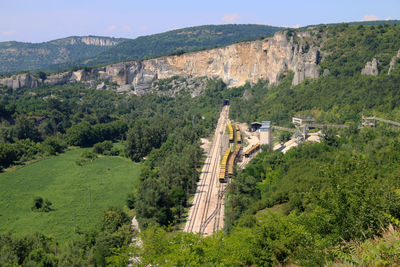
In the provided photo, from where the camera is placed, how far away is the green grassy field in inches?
1686

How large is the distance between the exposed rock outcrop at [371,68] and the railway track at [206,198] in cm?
3210

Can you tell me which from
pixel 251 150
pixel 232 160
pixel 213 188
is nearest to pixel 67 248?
pixel 213 188

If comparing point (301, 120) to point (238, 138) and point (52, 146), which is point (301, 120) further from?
point (52, 146)

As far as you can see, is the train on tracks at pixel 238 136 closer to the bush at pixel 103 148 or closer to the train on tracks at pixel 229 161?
the train on tracks at pixel 229 161

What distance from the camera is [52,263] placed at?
98.6ft

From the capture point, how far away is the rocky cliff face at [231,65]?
91.4m

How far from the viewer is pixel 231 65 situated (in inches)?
4719

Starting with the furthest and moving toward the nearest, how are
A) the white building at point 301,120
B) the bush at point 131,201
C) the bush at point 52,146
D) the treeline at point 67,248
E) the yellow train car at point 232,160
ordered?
the bush at point 52,146
the white building at point 301,120
the yellow train car at point 232,160
the bush at point 131,201
the treeline at point 67,248

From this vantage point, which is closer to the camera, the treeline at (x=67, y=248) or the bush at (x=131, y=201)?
the treeline at (x=67, y=248)

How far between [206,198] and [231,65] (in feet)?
256

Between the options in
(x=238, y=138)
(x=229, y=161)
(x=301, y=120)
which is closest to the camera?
(x=229, y=161)

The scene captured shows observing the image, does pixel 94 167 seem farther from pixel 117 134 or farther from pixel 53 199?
pixel 117 134

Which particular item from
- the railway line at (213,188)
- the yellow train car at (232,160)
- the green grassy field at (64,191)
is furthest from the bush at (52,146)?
the yellow train car at (232,160)

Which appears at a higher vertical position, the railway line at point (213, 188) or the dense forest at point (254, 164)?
the dense forest at point (254, 164)
